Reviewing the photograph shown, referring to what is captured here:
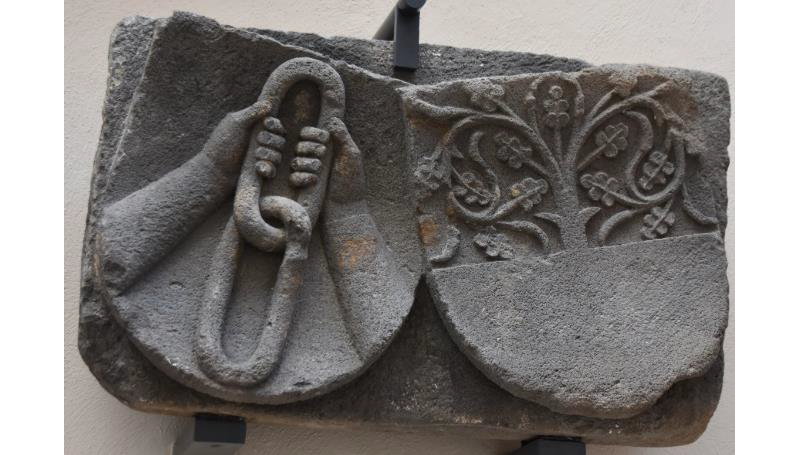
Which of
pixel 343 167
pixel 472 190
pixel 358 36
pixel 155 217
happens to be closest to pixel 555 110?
pixel 472 190

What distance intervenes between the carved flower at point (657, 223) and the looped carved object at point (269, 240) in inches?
25.5

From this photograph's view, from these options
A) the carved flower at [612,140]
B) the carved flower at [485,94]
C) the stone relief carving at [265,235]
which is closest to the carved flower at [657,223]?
the carved flower at [612,140]

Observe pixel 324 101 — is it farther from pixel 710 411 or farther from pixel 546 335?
pixel 710 411

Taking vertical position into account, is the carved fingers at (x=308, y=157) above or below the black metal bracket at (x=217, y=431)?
above

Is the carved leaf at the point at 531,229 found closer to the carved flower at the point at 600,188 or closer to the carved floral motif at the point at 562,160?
the carved floral motif at the point at 562,160

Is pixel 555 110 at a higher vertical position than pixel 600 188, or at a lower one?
higher

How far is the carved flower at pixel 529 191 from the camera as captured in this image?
Answer: 2143 mm

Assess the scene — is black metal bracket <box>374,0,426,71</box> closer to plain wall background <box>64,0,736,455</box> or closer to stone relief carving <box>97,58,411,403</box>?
stone relief carving <box>97,58,411,403</box>

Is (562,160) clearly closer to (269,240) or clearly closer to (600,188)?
(600,188)

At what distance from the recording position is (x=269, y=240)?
1.99 metres

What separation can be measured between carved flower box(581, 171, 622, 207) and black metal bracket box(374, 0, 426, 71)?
1.38 ft

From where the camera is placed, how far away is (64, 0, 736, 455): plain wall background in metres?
2.23

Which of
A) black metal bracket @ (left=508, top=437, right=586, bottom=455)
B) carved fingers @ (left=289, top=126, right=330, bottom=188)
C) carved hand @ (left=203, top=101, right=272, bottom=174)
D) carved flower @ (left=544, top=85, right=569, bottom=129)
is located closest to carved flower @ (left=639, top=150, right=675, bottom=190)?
carved flower @ (left=544, top=85, right=569, bottom=129)

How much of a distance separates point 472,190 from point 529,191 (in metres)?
0.11
